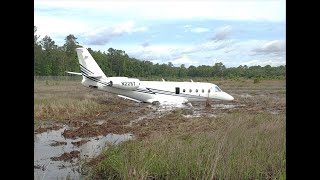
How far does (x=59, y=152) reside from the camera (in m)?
9.52

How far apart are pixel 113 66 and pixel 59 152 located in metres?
60.1

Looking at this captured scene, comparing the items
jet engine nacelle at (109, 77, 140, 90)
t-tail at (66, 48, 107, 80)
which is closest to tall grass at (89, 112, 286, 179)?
jet engine nacelle at (109, 77, 140, 90)

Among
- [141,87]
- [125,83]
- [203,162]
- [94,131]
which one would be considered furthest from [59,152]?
[141,87]

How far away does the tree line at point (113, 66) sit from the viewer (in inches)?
2252

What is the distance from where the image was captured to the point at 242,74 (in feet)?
325

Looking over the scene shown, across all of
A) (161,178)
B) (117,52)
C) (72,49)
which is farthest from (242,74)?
(161,178)

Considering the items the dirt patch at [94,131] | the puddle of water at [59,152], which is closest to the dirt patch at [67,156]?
the puddle of water at [59,152]

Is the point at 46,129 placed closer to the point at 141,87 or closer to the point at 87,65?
the point at 141,87

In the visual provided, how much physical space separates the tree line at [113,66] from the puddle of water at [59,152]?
90.3 feet

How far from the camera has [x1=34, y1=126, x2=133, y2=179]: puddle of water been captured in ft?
23.4

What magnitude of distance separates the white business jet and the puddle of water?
10.4 m

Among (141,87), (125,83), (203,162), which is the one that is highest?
(125,83)
